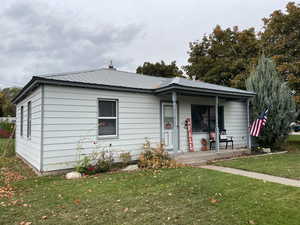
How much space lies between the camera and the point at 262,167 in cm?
649

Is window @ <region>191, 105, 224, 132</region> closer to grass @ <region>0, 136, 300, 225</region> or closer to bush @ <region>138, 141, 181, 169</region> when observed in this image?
bush @ <region>138, 141, 181, 169</region>

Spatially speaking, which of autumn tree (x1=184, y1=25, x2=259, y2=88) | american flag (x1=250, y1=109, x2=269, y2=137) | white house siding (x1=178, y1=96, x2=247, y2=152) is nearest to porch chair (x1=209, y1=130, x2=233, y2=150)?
white house siding (x1=178, y1=96, x2=247, y2=152)

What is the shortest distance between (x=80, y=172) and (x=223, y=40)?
19141 millimetres

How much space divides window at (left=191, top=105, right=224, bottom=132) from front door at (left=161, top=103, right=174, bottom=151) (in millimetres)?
1326

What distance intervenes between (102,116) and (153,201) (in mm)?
4201

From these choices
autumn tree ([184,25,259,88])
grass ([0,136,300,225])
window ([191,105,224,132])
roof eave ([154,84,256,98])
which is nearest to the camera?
grass ([0,136,300,225])

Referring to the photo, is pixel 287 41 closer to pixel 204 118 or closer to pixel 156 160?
pixel 204 118

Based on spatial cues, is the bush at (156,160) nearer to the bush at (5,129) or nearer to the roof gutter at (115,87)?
the roof gutter at (115,87)

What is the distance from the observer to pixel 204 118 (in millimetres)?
9984

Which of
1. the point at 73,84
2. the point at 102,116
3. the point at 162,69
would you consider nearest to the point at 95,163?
the point at 102,116

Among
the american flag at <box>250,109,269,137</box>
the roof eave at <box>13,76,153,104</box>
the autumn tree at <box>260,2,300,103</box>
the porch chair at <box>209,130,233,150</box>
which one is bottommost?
the porch chair at <box>209,130,233,150</box>

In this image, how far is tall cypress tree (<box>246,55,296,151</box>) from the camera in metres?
10.6

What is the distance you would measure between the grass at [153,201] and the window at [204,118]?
4372 millimetres

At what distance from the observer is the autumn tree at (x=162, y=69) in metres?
25.8
